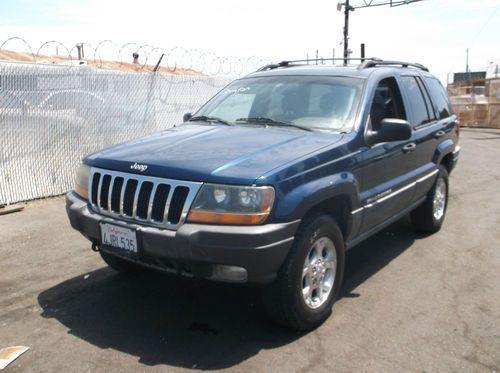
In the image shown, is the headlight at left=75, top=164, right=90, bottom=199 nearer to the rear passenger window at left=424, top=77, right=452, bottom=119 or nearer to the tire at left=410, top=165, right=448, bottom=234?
the tire at left=410, top=165, right=448, bottom=234


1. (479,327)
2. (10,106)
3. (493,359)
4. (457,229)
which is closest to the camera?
(493,359)

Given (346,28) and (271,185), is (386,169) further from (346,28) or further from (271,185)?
(346,28)

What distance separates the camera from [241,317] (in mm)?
3867

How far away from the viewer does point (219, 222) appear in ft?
10.1

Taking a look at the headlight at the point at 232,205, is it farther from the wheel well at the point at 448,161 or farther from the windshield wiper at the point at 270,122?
the wheel well at the point at 448,161

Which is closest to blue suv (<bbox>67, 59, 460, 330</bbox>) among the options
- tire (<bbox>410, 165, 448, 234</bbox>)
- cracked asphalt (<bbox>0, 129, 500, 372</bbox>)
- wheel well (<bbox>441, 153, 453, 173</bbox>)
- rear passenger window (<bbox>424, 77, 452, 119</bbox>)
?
cracked asphalt (<bbox>0, 129, 500, 372</bbox>)

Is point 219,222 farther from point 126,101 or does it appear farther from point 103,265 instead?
point 126,101

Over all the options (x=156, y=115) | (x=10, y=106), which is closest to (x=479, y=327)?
(x=10, y=106)

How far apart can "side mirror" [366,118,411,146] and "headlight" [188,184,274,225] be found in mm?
1386

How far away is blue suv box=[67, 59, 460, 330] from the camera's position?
3.10m

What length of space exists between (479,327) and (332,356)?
1.21 m

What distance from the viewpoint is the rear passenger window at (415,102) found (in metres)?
5.17

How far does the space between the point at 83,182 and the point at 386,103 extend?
279cm

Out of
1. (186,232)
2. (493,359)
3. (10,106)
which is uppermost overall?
(10,106)
